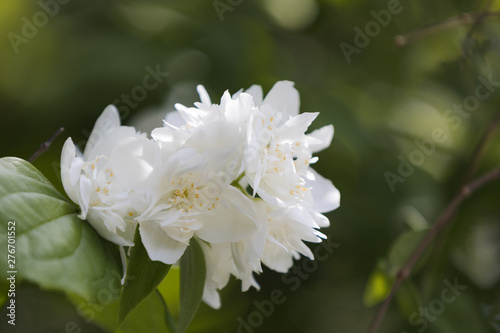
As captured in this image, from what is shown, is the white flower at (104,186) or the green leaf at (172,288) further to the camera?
the green leaf at (172,288)

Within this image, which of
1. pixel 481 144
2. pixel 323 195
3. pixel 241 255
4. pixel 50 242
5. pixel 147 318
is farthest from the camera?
pixel 481 144

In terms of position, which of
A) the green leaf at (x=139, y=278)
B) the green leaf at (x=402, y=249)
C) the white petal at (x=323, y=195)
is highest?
the white petal at (x=323, y=195)

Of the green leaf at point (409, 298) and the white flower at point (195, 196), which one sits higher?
the white flower at point (195, 196)

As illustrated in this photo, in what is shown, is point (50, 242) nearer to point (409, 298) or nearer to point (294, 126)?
point (294, 126)

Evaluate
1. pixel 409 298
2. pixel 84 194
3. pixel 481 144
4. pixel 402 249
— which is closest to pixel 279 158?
pixel 84 194

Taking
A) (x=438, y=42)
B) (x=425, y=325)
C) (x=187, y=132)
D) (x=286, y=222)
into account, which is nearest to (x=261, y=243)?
(x=286, y=222)

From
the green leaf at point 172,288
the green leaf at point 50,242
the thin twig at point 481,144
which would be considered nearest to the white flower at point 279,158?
the green leaf at point 50,242

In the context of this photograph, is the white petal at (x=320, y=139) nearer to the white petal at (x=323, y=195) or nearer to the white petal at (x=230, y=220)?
the white petal at (x=323, y=195)

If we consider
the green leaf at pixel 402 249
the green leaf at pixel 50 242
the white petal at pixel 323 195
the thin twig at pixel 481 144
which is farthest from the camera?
the thin twig at pixel 481 144
